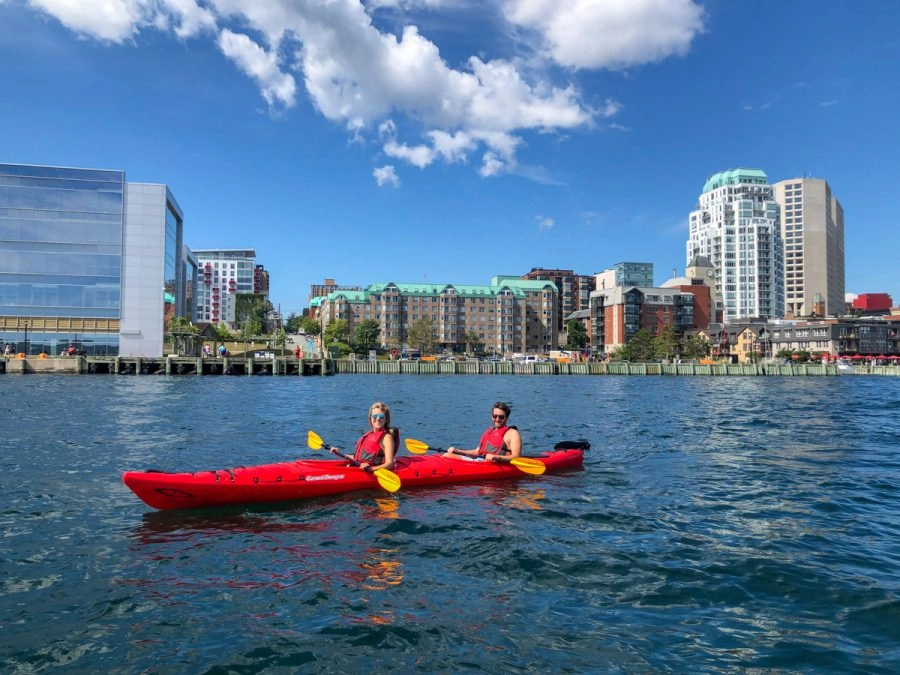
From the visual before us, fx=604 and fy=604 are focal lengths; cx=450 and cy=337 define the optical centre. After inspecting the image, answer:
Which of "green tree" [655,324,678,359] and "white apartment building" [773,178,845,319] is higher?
"white apartment building" [773,178,845,319]

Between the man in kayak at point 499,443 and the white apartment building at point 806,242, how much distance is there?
674ft

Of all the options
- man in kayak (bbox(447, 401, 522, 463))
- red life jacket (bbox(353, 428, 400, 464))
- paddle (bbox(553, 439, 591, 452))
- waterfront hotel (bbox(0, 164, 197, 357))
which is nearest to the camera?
red life jacket (bbox(353, 428, 400, 464))

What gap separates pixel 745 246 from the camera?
16938 cm

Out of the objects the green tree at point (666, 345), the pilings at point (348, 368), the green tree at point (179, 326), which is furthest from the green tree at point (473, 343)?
the green tree at point (179, 326)

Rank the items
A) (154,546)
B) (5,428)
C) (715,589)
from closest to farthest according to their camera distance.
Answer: (715,589)
(154,546)
(5,428)

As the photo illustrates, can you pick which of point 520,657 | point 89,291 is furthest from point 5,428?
point 89,291

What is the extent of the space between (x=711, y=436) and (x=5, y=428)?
25.9m

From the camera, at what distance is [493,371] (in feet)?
320

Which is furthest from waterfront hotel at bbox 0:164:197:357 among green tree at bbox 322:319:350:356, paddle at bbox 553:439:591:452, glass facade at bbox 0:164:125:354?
paddle at bbox 553:439:591:452

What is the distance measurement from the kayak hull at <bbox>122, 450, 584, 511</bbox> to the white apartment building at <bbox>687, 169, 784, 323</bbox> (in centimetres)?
16629

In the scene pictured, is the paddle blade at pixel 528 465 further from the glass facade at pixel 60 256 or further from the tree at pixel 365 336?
the tree at pixel 365 336

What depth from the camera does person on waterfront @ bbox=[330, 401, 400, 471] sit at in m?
12.4

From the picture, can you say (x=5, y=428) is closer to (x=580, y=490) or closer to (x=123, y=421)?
(x=123, y=421)

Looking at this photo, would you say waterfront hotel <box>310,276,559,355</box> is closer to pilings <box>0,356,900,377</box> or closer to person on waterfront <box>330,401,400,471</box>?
pilings <box>0,356,900,377</box>
